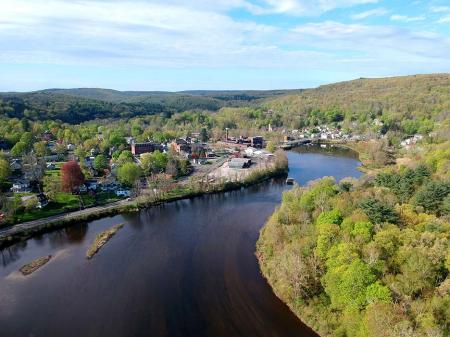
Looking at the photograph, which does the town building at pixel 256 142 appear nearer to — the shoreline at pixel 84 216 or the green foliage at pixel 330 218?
the shoreline at pixel 84 216

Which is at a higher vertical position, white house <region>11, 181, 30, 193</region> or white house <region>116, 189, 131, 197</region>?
white house <region>11, 181, 30, 193</region>

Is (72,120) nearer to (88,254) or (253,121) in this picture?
(253,121)

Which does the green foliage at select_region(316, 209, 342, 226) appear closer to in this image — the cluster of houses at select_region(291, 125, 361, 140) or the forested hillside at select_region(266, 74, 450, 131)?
the cluster of houses at select_region(291, 125, 361, 140)

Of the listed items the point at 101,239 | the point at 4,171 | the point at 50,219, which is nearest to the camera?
the point at 101,239

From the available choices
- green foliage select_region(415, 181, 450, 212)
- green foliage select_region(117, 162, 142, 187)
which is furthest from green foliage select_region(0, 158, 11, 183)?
green foliage select_region(415, 181, 450, 212)

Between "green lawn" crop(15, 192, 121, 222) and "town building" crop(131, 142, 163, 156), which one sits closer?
"green lawn" crop(15, 192, 121, 222)

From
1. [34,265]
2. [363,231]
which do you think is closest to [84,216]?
[34,265]

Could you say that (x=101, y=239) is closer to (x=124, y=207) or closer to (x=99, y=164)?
(x=124, y=207)
